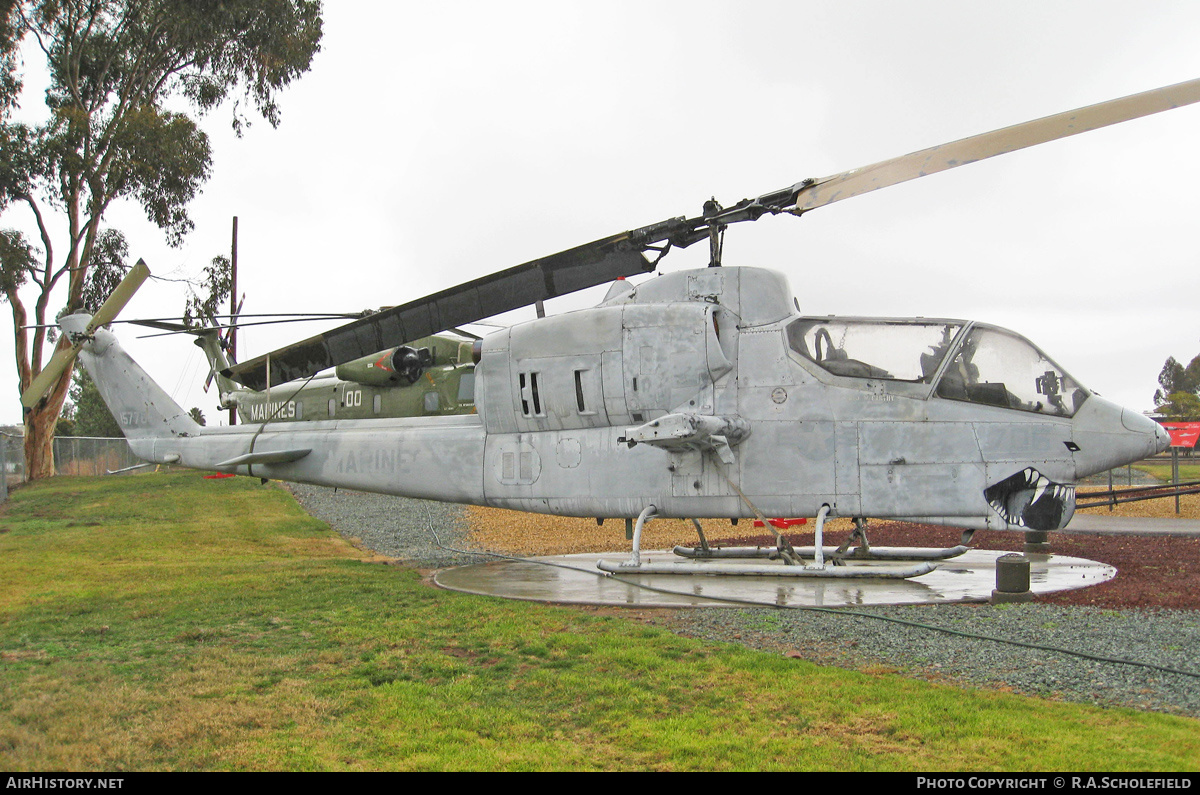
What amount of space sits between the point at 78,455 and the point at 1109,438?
115ft

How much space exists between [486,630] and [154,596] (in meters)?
3.97

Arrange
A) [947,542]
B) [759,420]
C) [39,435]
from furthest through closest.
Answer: [39,435], [947,542], [759,420]

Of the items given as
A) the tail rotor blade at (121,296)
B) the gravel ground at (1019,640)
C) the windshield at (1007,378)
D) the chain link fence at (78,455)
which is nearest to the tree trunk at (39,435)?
the chain link fence at (78,455)

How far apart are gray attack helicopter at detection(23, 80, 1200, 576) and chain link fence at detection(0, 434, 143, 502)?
25959mm

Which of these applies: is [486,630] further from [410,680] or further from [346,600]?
[346,600]

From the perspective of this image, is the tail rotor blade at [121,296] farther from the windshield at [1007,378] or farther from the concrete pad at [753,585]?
the windshield at [1007,378]

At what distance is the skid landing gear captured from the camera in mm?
8664

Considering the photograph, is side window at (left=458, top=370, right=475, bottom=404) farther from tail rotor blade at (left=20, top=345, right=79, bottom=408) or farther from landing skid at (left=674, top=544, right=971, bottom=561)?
tail rotor blade at (left=20, top=345, right=79, bottom=408)

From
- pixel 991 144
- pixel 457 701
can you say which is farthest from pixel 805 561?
pixel 457 701

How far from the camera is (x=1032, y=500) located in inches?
319

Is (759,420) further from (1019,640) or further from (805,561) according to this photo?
(1019,640)

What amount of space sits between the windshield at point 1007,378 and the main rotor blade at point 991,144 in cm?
180

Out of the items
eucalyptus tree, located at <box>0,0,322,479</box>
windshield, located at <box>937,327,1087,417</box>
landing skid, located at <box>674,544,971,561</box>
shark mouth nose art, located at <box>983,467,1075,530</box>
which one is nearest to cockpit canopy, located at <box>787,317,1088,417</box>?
windshield, located at <box>937,327,1087,417</box>

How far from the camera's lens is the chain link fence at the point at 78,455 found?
3197 cm
